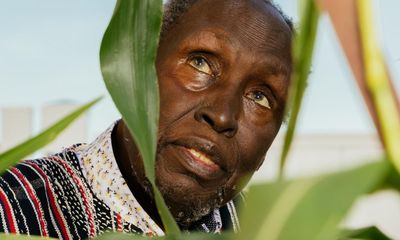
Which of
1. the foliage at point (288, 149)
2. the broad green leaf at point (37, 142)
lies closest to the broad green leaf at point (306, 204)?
the foliage at point (288, 149)

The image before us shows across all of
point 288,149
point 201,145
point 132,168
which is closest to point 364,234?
point 288,149

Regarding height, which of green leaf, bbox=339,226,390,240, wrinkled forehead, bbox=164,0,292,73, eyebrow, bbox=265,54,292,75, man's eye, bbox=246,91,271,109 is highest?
wrinkled forehead, bbox=164,0,292,73

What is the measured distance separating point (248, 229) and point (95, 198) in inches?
26.6

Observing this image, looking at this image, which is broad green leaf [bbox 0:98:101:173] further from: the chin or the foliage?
the chin

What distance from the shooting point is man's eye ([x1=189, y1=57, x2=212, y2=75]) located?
2.43 feet

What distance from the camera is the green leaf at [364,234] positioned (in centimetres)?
19

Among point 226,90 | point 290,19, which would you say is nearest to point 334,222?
point 226,90

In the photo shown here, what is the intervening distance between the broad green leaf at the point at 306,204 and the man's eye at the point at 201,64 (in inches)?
23.5

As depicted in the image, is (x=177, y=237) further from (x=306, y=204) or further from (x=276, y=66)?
(x=276, y=66)

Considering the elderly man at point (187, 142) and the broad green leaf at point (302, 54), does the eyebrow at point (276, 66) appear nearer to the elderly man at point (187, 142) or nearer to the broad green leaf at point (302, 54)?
the elderly man at point (187, 142)

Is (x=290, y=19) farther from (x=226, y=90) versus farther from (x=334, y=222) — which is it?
(x=334, y=222)

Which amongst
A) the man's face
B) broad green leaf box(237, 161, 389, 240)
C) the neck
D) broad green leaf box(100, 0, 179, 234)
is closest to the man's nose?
the man's face

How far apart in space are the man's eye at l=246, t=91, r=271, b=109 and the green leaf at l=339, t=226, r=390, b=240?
1.86 feet

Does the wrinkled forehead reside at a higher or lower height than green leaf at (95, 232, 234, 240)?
higher
